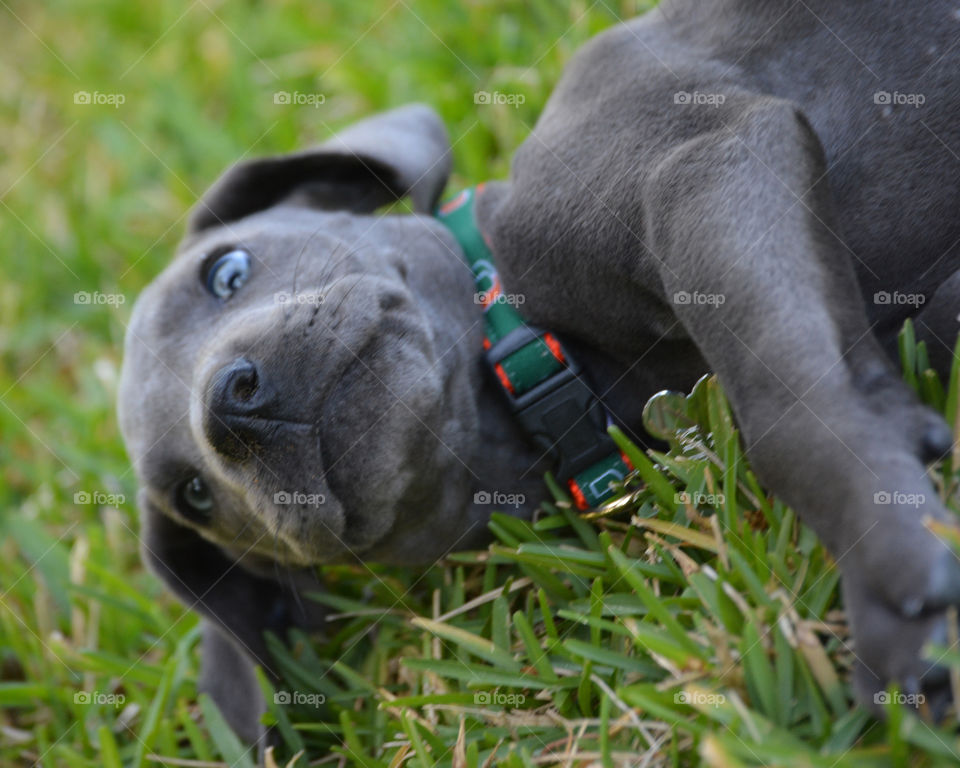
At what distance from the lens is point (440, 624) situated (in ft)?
8.25

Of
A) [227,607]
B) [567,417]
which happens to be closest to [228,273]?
[227,607]

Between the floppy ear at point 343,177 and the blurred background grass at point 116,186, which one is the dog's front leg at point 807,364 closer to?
the floppy ear at point 343,177

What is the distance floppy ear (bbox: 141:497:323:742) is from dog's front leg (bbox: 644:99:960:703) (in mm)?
1452

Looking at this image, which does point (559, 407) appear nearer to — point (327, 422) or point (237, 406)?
point (327, 422)

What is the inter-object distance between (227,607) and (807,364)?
1795mm

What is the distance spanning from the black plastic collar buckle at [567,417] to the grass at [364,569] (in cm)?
11

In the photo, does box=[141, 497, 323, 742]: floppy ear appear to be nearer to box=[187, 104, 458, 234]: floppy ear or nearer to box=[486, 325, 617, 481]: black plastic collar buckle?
box=[486, 325, 617, 481]: black plastic collar buckle

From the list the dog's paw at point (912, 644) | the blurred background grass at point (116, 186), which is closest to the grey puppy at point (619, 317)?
the dog's paw at point (912, 644)

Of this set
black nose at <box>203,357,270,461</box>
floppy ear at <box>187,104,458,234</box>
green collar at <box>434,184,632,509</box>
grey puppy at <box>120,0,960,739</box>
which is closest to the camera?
grey puppy at <box>120,0,960,739</box>

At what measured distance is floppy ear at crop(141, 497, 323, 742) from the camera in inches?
110

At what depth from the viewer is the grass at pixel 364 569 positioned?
1920 mm

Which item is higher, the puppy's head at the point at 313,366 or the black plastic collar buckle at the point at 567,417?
the puppy's head at the point at 313,366

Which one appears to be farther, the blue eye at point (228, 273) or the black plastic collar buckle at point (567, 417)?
the blue eye at point (228, 273)

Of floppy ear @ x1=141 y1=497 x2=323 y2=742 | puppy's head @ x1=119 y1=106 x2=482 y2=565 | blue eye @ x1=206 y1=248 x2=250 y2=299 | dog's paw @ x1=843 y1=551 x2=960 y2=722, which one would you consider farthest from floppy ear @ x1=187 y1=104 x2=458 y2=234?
dog's paw @ x1=843 y1=551 x2=960 y2=722
